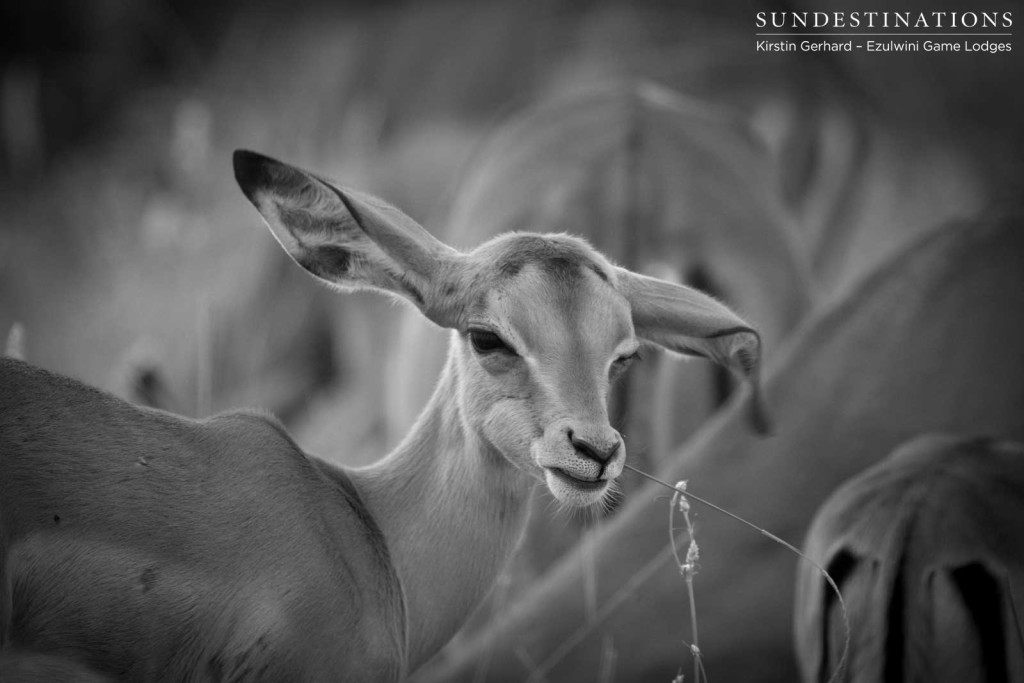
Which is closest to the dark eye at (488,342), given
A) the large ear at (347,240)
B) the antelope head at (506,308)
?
the antelope head at (506,308)

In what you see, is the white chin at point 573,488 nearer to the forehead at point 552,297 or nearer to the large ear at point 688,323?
the forehead at point 552,297

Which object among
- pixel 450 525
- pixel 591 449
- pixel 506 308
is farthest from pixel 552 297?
pixel 450 525

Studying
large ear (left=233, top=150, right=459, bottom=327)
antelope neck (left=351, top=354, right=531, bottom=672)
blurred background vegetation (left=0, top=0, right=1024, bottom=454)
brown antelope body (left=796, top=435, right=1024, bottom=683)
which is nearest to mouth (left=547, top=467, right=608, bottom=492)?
antelope neck (left=351, top=354, right=531, bottom=672)

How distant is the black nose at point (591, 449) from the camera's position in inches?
120

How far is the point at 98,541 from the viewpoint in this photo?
2.93 m

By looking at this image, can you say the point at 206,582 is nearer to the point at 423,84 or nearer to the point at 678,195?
the point at 678,195

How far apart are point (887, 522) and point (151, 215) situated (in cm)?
540

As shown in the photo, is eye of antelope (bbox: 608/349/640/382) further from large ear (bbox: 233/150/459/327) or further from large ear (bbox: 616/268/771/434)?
large ear (bbox: 233/150/459/327)

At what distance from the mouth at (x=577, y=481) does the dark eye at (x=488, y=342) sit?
1.12ft

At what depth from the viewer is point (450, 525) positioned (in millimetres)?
3447

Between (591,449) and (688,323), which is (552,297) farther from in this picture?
(688,323)

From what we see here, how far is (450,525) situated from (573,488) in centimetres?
49

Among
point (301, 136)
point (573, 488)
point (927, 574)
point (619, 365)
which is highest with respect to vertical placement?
point (301, 136)

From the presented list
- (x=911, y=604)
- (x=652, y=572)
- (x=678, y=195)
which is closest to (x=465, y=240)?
(x=678, y=195)
